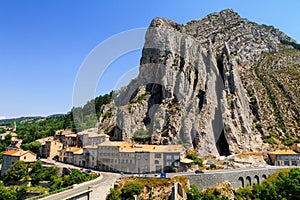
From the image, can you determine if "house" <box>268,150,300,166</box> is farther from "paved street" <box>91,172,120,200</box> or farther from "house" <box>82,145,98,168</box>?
"house" <box>82,145,98,168</box>

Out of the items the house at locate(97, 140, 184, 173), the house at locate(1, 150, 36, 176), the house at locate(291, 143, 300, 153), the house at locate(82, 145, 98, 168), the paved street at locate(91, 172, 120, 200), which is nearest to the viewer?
the paved street at locate(91, 172, 120, 200)

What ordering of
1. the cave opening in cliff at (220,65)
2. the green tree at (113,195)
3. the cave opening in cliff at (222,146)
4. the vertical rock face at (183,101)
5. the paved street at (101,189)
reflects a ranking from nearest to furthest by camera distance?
the paved street at (101,189) → the green tree at (113,195) → the vertical rock face at (183,101) → the cave opening in cliff at (222,146) → the cave opening in cliff at (220,65)

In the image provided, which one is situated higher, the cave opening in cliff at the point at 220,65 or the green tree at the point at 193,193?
the cave opening in cliff at the point at 220,65

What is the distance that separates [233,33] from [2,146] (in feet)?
332

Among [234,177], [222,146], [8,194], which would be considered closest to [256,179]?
[234,177]

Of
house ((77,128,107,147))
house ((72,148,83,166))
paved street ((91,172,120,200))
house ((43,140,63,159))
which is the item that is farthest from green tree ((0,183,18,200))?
house ((43,140,63,159))

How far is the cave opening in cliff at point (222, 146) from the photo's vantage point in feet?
183

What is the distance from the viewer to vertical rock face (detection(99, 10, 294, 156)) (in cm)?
5528

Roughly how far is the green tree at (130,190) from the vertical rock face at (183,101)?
2085cm

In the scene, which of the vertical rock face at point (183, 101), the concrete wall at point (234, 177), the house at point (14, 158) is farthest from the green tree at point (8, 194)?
the concrete wall at point (234, 177)

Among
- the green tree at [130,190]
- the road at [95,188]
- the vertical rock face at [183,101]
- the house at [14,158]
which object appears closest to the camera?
the road at [95,188]

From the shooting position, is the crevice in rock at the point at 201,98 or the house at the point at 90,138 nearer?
the house at the point at 90,138

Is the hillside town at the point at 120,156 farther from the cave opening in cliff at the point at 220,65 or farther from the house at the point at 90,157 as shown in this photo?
the cave opening in cliff at the point at 220,65

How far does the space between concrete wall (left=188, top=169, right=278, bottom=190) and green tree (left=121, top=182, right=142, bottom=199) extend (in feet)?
30.1
